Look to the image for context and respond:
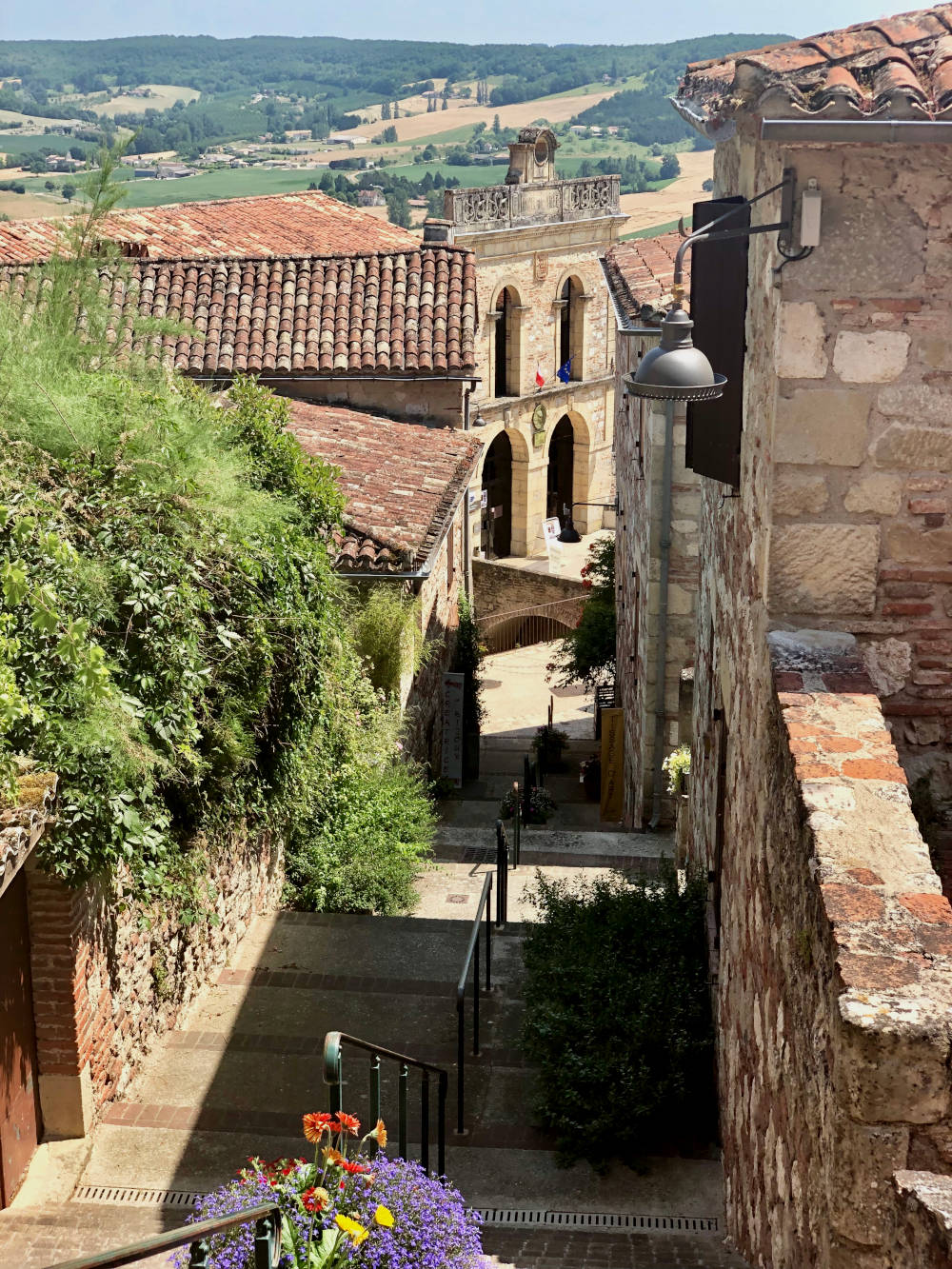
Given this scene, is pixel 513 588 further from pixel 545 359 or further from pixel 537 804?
pixel 537 804

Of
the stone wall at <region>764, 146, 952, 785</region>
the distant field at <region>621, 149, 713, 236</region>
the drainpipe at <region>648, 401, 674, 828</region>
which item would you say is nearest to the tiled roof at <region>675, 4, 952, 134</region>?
the stone wall at <region>764, 146, 952, 785</region>

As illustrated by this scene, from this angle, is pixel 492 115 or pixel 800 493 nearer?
pixel 800 493

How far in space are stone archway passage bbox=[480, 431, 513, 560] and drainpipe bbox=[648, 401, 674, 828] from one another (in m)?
24.4

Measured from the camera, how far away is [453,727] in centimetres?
1798

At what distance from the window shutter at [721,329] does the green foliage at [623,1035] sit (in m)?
2.62

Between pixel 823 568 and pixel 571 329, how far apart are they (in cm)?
3474

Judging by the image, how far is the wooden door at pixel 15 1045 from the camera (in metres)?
6.17

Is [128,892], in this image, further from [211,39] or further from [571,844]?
[211,39]

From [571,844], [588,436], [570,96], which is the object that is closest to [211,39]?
[570,96]

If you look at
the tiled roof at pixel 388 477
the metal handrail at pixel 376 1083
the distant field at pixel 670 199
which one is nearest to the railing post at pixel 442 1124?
the metal handrail at pixel 376 1083

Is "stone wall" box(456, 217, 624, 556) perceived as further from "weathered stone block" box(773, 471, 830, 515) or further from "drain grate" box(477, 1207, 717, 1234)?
"weathered stone block" box(773, 471, 830, 515)

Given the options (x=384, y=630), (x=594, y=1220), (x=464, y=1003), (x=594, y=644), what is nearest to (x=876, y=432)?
(x=594, y=1220)

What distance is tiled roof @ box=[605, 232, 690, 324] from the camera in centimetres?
1373

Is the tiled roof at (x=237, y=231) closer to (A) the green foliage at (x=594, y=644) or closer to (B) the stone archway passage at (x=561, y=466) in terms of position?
(A) the green foliage at (x=594, y=644)
